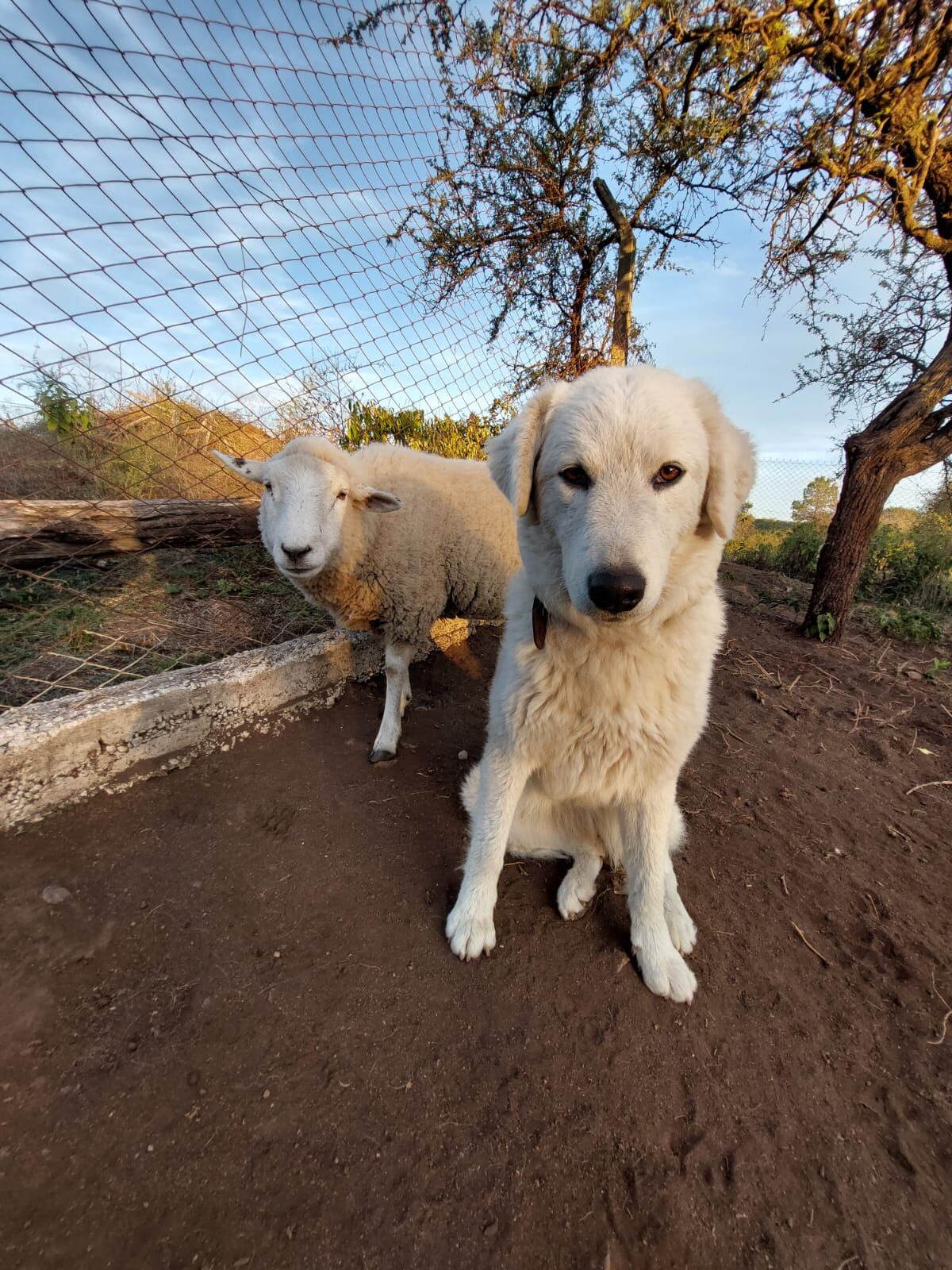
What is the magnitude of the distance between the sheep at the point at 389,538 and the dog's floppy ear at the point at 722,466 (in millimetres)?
1760

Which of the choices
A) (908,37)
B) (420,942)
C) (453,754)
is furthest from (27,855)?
(908,37)

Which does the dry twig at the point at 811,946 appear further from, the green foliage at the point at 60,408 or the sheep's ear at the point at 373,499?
the green foliage at the point at 60,408

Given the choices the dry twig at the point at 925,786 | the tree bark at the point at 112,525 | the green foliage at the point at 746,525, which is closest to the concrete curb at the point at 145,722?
the tree bark at the point at 112,525

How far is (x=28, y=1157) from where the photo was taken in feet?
3.77

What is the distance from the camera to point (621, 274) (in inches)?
220

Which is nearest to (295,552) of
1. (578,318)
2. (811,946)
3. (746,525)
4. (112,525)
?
(112,525)

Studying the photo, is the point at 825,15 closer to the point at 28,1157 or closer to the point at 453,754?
the point at 453,754

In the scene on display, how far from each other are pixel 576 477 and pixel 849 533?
458cm

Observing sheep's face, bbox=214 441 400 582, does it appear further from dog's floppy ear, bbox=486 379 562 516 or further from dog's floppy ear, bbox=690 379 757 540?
dog's floppy ear, bbox=690 379 757 540

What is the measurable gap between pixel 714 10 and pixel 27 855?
7.25m

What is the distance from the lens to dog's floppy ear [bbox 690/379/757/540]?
154cm

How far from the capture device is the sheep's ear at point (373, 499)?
9.36 ft

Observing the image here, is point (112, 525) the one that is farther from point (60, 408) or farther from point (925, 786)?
point (925, 786)

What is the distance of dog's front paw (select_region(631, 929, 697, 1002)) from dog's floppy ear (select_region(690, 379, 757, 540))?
144 cm
